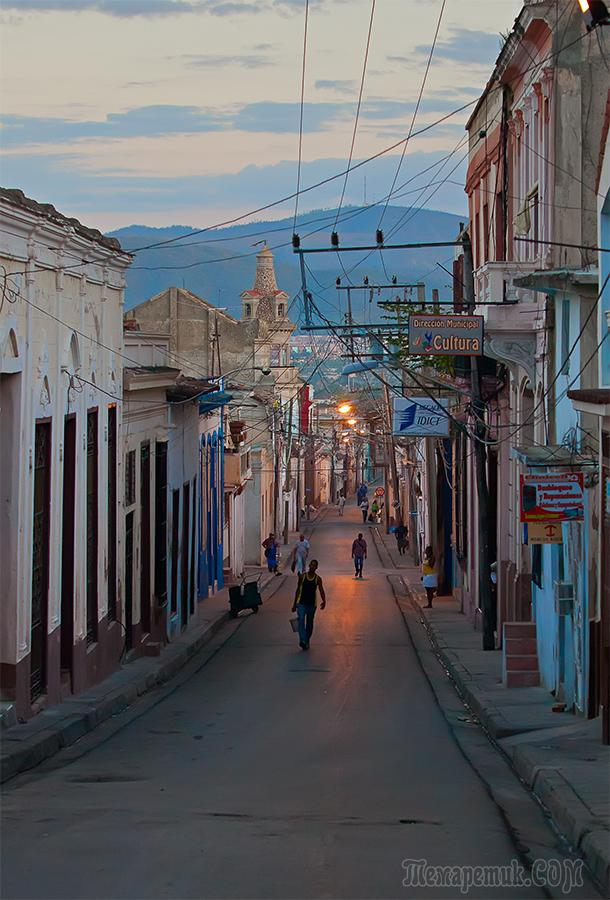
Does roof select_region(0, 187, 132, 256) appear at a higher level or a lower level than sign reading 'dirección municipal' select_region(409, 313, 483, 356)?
higher

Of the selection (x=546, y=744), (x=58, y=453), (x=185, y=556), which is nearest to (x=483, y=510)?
(x=58, y=453)

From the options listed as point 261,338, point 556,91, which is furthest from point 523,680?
point 261,338

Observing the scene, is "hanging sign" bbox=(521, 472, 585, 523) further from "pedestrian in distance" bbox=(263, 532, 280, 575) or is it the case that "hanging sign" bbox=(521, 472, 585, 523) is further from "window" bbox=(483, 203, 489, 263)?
"pedestrian in distance" bbox=(263, 532, 280, 575)

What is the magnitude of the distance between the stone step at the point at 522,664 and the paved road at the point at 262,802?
4.18 feet

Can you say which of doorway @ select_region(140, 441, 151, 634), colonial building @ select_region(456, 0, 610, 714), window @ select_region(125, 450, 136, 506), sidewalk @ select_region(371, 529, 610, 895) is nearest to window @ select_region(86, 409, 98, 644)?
window @ select_region(125, 450, 136, 506)

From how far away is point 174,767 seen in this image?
13.5 metres

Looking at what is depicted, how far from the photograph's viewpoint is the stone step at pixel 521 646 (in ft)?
64.2

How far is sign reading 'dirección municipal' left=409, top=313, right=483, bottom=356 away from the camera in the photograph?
20.4 meters

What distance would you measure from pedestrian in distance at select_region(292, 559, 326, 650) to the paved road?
3072 millimetres

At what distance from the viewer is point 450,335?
20641 mm

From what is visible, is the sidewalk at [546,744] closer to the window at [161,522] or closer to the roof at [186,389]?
the window at [161,522]

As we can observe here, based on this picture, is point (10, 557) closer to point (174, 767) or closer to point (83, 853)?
point (174, 767)

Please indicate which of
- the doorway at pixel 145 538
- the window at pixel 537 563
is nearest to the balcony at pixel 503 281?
the window at pixel 537 563

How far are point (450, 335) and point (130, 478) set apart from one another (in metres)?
7.07
